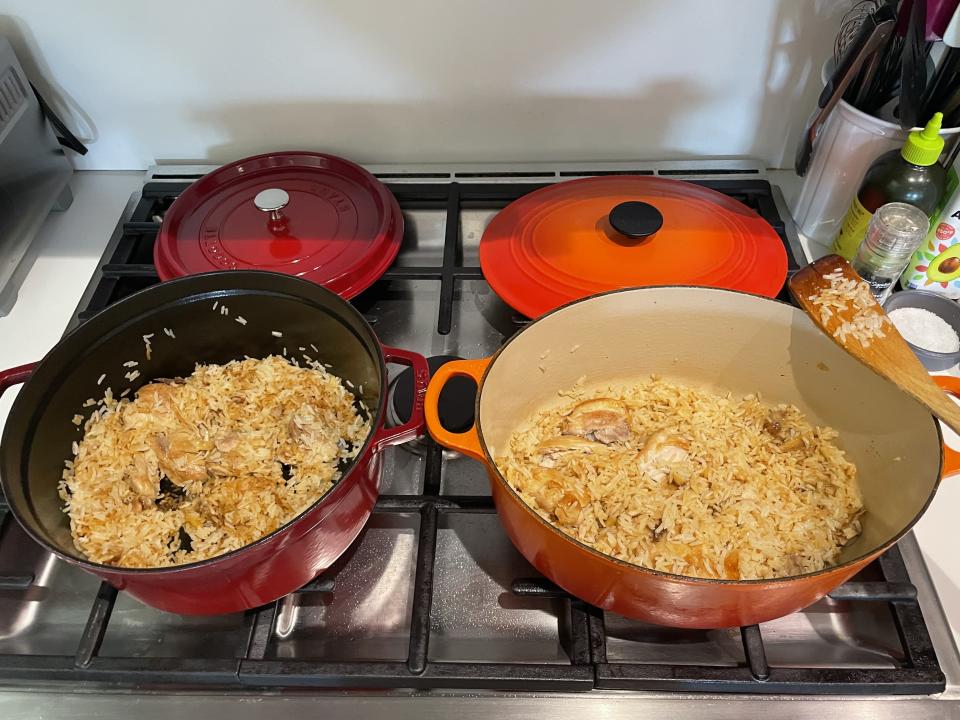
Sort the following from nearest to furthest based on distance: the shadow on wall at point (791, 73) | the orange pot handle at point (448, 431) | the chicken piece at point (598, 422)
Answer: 1. the orange pot handle at point (448, 431)
2. the chicken piece at point (598, 422)
3. the shadow on wall at point (791, 73)

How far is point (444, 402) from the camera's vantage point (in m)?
0.91

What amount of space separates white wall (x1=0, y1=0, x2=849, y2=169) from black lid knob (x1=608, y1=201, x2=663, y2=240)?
0.86ft

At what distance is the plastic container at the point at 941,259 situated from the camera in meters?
0.99

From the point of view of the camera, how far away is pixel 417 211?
4.29ft

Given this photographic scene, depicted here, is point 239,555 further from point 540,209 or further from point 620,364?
point 540,209

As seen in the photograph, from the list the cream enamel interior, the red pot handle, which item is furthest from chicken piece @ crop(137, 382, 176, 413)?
the cream enamel interior

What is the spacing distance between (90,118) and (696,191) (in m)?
1.15

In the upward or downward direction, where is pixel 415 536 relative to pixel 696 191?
downward

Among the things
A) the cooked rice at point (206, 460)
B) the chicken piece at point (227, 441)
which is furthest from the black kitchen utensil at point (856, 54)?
the chicken piece at point (227, 441)

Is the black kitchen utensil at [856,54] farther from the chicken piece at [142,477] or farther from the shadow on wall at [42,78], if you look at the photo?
the shadow on wall at [42,78]

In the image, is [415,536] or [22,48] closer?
[415,536]

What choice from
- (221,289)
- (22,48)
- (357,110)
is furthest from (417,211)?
(22,48)

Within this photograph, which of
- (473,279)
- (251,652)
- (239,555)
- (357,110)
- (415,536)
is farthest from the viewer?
(357,110)

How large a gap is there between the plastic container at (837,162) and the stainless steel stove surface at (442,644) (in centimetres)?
57
